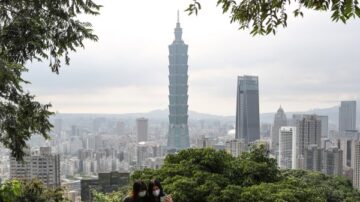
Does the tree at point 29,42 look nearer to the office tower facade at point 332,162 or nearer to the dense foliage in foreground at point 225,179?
the dense foliage in foreground at point 225,179

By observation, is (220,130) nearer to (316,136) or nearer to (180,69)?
(180,69)

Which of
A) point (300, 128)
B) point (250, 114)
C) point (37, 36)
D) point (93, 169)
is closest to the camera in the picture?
point (37, 36)

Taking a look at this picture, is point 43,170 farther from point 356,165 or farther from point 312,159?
point 356,165

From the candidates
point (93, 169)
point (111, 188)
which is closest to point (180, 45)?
point (93, 169)

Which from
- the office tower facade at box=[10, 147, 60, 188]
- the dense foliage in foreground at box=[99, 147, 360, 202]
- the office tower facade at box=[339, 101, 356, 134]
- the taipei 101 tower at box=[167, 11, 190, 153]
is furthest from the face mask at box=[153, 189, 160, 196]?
the office tower facade at box=[339, 101, 356, 134]

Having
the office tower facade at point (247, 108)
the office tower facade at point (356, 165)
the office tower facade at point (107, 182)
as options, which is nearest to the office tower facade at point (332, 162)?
the office tower facade at point (356, 165)
